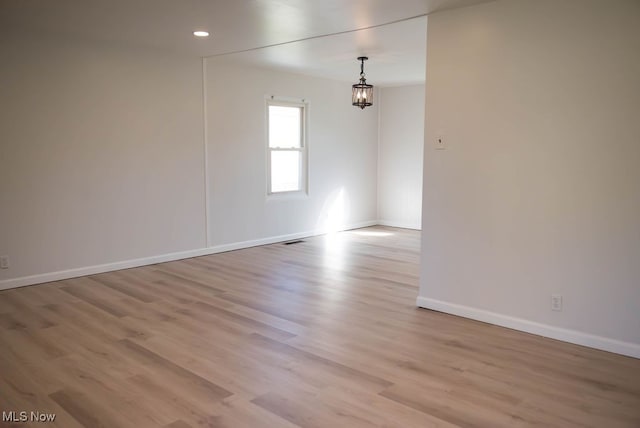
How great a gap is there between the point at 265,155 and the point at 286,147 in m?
0.45

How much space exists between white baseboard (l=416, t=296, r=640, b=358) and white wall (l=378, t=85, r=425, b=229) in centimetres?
423

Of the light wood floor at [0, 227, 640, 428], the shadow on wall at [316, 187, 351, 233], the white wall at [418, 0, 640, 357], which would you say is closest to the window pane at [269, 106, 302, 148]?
the shadow on wall at [316, 187, 351, 233]

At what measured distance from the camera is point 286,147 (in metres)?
7.08

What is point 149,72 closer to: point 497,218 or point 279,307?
point 279,307

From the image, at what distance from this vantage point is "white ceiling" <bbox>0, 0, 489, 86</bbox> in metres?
3.66

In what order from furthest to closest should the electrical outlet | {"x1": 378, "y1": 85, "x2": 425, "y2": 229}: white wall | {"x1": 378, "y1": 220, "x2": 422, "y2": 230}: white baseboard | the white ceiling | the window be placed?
{"x1": 378, "y1": 220, "x2": 422, "y2": 230}: white baseboard → {"x1": 378, "y1": 85, "x2": 425, "y2": 229}: white wall → the window → the white ceiling → the electrical outlet

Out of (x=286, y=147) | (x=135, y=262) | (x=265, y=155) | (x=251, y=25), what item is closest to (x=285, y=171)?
(x=286, y=147)

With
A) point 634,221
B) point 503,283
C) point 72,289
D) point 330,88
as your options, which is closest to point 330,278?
point 503,283

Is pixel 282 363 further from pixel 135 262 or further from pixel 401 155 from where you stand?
A: pixel 401 155

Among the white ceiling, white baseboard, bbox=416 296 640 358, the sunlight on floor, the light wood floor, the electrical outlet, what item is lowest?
the light wood floor

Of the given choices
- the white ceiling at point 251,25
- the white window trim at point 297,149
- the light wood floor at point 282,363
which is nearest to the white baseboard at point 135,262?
the light wood floor at point 282,363

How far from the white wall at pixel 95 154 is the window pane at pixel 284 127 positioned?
1.24 metres

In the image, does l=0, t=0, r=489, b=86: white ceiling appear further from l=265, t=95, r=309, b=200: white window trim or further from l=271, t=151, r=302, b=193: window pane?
l=271, t=151, r=302, b=193: window pane

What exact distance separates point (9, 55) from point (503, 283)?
4633 mm
